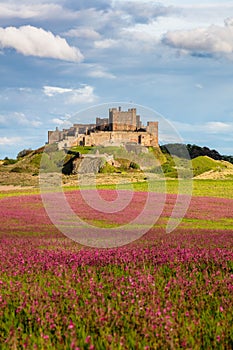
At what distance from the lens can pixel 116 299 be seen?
18.3 feet

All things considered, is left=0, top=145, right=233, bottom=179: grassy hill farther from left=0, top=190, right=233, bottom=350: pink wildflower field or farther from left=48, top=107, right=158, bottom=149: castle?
left=0, top=190, right=233, bottom=350: pink wildflower field

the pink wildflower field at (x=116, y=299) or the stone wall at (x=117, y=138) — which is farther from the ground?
the stone wall at (x=117, y=138)

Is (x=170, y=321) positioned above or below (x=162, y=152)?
below

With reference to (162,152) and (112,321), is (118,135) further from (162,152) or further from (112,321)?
(112,321)

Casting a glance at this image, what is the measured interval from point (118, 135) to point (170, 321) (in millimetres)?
76367

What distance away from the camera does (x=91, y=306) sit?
5.29 metres

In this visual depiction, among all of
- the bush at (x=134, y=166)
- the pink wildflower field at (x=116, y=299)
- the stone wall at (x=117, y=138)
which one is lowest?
the pink wildflower field at (x=116, y=299)

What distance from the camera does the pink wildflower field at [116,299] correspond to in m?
4.41

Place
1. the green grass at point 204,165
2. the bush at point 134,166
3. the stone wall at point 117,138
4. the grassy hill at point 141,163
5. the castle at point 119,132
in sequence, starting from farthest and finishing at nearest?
the castle at point 119,132
the stone wall at point 117,138
the bush at point 134,166
the green grass at point 204,165
the grassy hill at point 141,163

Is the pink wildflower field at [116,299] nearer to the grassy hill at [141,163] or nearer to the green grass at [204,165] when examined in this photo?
the grassy hill at [141,163]

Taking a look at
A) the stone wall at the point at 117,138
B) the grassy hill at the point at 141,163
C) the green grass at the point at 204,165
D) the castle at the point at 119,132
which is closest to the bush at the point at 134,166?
the grassy hill at the point at 141,163

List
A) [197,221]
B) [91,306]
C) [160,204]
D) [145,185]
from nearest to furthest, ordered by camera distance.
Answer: [91,306] → [197,221] → [160,204] → [145,185]

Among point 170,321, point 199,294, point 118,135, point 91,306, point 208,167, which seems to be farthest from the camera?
point 118,135

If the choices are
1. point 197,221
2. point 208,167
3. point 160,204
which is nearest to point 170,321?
point 197,221
